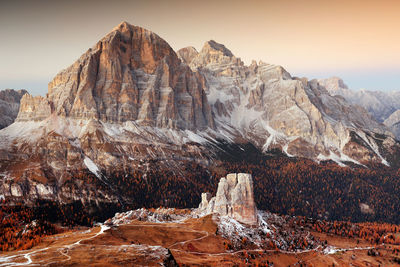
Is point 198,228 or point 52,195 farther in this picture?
point 52,195

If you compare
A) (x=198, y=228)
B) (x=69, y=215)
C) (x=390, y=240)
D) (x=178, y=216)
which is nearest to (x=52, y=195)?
→ (x=69, y=215)

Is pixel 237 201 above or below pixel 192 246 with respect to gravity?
above

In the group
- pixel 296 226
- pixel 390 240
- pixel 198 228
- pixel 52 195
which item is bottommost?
pixel 390 240

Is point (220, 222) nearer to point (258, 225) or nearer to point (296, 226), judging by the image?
point (258, 225)

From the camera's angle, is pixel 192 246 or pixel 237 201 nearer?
pixel 192 246

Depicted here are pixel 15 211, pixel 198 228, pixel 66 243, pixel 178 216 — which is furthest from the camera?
pixel 15 211

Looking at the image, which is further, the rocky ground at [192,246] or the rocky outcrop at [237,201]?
the rocky outcrop at [237,201]

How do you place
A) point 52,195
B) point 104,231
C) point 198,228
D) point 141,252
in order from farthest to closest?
point 52,195 → point 198,228 → point 104,231 → point 141,252

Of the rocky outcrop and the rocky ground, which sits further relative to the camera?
the rocky outcrop
